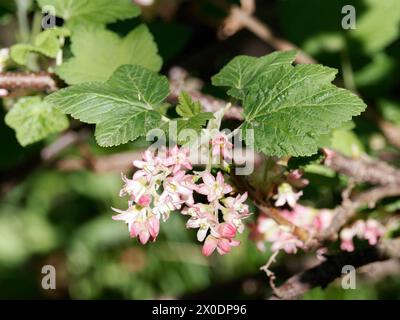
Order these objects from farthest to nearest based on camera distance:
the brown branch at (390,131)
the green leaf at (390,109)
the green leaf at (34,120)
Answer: the green leaf at (390,109)
the brown branch at (390,131)
the green leaf at (34,120)

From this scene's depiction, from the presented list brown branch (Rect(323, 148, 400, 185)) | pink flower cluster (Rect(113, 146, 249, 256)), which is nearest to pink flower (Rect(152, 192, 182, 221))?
pink flower cluster (Rect(113, 146, 249, 256))

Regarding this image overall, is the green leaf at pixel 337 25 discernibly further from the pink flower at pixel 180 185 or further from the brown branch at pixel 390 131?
the pink flower at pixel 180 185

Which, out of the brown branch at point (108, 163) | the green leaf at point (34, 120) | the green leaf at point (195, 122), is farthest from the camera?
the brown branch at point (108, 163)

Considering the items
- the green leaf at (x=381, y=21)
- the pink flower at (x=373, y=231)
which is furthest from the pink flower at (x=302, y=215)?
the green leaf at (x=381, y=21)

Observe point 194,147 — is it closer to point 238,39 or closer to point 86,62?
point 86,62

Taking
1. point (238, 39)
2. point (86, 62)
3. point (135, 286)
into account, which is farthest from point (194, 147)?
point (135, 286)

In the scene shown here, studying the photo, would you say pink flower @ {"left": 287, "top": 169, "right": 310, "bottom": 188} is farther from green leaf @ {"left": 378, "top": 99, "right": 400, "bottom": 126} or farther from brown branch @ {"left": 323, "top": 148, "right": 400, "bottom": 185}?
green leaf @ {"left": 378, "top": 99, "right": 400, "bottom": 126}
